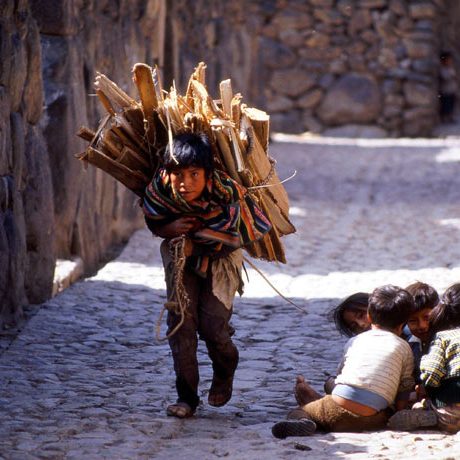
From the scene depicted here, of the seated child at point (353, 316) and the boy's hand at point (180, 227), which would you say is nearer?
the boy's hand at point (180, 227)

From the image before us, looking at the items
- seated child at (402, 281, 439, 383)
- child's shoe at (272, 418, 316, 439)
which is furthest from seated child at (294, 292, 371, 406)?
child's shoe at (272, 418, 316, 439)

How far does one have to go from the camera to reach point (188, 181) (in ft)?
14.3

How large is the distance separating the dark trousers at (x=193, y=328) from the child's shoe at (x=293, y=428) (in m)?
0.44

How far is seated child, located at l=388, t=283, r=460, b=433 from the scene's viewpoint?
4246 mm

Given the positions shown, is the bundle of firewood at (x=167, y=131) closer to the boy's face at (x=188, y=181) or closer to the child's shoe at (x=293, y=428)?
the boy's face at (x=188, y=181)

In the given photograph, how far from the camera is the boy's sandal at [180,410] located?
4547mm

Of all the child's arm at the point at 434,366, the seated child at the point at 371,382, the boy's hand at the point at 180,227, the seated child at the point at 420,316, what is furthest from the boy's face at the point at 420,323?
the boy's hand at the point at 180,227

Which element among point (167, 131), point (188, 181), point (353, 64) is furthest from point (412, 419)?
point (353, 64)

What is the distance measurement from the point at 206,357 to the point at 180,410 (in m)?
1.22

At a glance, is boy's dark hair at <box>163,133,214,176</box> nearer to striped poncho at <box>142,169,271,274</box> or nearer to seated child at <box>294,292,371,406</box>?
striped poncho at <box>142,169,271,274</box>

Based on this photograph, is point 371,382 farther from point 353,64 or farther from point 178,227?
point 353,64

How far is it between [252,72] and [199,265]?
51.1 ft

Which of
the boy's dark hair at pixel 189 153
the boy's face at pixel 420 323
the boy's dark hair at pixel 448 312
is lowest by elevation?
the boy's face at pixel 420 323

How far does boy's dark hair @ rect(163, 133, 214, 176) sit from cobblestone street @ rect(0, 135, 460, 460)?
929 millimetres
